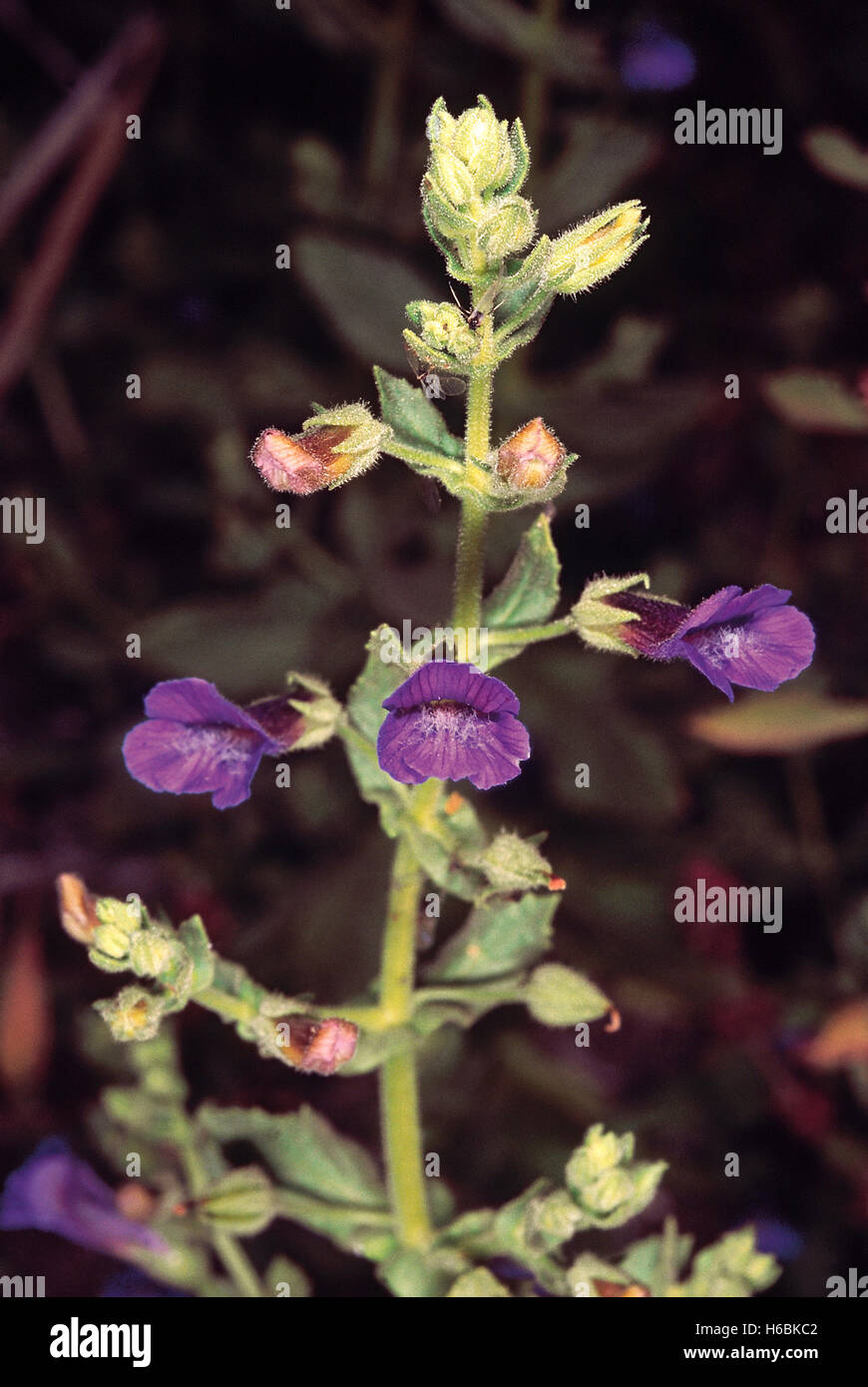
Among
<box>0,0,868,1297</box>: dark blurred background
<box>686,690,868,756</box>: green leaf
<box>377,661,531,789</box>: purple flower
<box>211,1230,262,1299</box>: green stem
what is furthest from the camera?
<box>0,0,868,1297</box>: dark blurred background

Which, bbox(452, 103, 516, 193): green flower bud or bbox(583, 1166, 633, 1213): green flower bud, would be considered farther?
bbox(583, 1166, 633, 1213): green flower bud

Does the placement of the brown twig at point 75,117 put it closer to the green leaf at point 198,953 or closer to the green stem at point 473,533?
the green stem at point 473,533

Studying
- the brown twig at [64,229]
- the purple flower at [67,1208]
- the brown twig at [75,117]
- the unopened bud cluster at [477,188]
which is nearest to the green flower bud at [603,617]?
the unopened bud cluster at [477,188]

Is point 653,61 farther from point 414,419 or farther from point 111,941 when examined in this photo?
point 111,941

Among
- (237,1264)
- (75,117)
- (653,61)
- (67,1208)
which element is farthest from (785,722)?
(75,117)

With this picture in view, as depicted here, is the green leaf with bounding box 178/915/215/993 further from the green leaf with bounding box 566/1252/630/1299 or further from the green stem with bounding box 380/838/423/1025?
the green leaf with bounding box 566/1252/630/1299

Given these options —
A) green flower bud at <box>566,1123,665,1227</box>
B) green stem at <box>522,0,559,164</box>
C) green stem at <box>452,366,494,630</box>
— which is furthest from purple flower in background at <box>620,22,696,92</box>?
green flower bud at <box>566,1123,665,1227</box>
